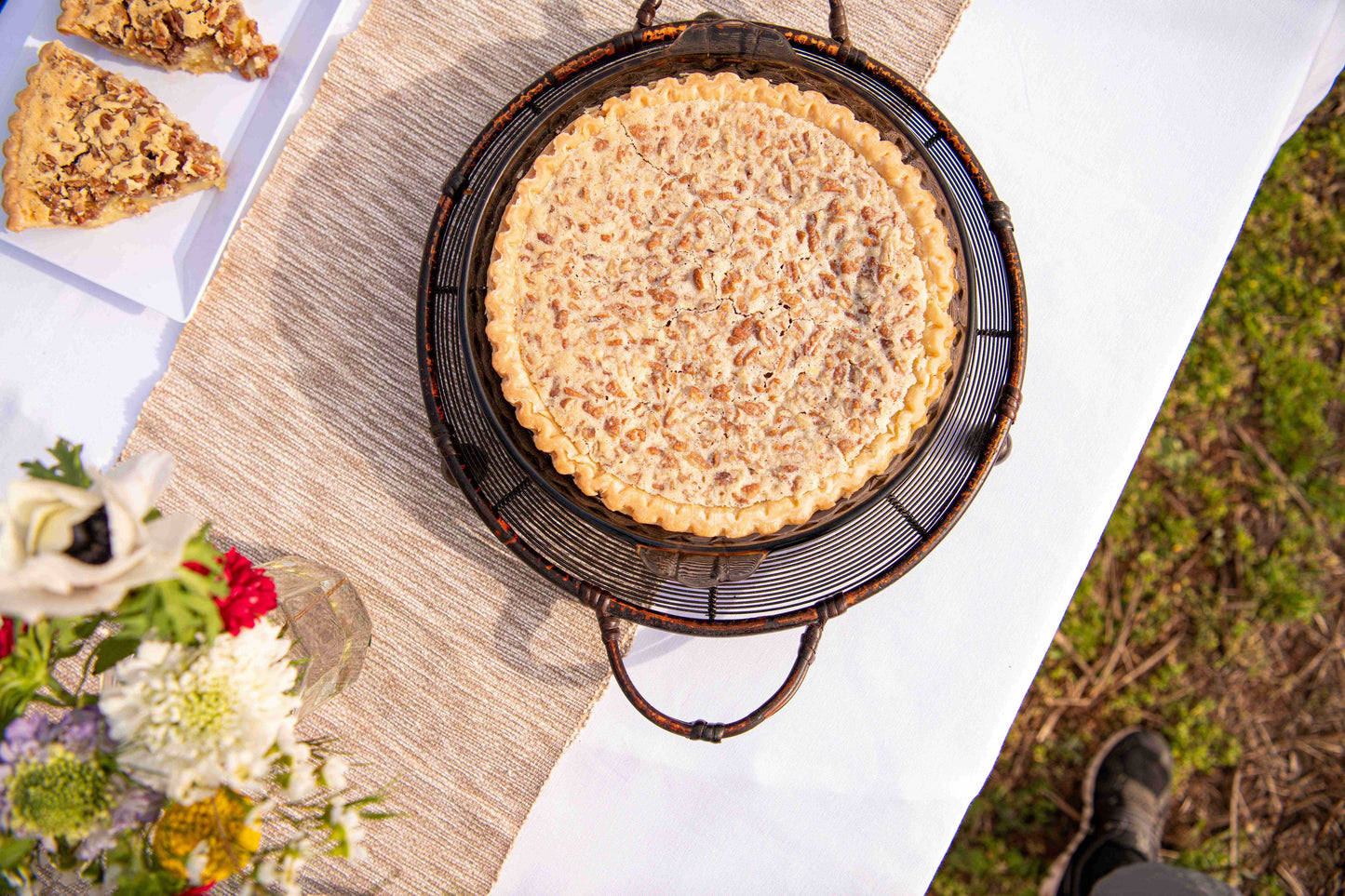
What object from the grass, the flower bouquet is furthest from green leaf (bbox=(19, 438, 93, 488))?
the grass

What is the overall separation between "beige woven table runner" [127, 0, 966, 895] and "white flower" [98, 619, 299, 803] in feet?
3.61

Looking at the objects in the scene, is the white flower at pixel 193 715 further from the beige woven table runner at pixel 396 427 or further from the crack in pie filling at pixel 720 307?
the beige woven table runner at pixel 396 427

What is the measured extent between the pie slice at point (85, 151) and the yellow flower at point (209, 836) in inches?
74.2

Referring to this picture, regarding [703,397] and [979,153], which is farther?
[979,153]

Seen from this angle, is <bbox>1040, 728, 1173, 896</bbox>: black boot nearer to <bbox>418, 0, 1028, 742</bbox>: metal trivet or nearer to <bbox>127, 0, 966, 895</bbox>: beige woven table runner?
<bbox>418, 0, 1028, 742</bbox>: metal trivet

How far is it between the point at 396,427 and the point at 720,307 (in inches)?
46.6

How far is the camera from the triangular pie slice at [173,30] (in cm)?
236

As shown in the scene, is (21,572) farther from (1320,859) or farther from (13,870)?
(1320,859)

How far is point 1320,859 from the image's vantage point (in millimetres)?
3590

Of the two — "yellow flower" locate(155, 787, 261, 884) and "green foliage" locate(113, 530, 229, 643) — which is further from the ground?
"green foliage" locate(113, 530, 229, 643)

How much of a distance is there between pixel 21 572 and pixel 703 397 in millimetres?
1455

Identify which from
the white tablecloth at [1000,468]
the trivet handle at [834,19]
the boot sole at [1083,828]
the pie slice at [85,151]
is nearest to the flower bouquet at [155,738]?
the white tablecloth at [1000,468]

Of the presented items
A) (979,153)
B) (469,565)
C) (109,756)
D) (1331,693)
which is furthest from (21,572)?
(1331,693)

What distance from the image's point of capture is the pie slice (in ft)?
7.73
